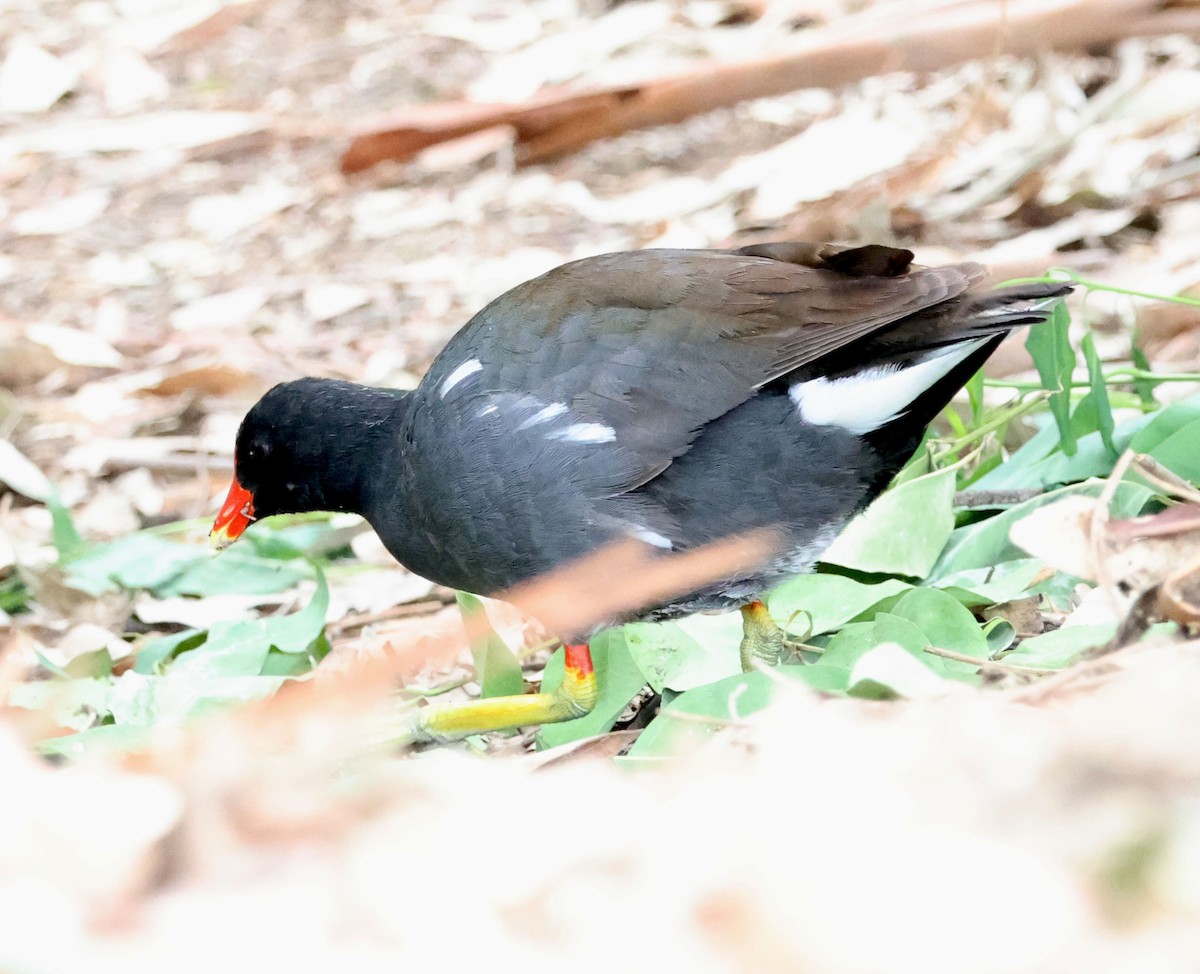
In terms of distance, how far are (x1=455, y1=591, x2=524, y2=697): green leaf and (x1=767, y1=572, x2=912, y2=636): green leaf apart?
467 mm

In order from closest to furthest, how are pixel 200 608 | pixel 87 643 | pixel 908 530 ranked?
pixel 908 530
pixel 87 643
pixel 200 608

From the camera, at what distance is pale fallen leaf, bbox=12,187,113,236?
5.47 meters

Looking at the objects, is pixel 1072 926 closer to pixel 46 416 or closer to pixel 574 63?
pixel 46 416

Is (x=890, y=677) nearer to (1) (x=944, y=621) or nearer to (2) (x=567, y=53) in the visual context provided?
(1) (x=944, y=621)

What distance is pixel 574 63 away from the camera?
596 cm

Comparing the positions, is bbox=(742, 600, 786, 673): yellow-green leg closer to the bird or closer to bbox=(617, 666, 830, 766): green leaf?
the bird

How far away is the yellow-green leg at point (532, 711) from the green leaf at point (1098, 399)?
0.93 meters

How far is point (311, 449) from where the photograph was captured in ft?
8.73

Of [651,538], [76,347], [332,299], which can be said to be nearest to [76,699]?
[651,538]

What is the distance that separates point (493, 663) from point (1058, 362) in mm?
1066

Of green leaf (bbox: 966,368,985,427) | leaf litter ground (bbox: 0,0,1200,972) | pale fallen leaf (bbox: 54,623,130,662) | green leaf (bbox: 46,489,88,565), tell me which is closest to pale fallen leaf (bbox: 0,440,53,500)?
leaf litter ground (bbox: 0,0,1200,972)

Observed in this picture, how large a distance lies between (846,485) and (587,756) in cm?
62

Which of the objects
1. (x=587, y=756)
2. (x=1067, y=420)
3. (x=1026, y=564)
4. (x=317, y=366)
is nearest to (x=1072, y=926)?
(x=587, y=756)

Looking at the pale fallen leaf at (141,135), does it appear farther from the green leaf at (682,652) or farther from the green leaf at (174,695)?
the green leaf at (682,652)
